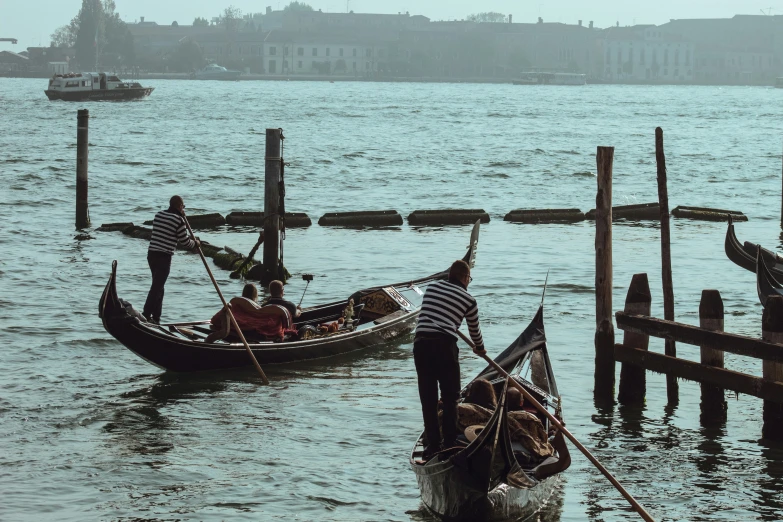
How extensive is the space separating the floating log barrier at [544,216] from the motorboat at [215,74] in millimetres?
120239

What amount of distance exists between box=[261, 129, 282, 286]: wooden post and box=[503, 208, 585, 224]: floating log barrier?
28.2 feet

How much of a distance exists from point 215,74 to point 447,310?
13638 cm

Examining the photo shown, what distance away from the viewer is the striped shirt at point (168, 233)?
10.6 m

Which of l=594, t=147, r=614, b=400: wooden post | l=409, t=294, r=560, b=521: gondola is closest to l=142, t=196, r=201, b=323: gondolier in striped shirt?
l=594, t=147, r=614, b=400: wooden post

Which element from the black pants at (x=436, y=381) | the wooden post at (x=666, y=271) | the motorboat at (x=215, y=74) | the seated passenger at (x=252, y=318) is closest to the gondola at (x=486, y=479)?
the black pants at (x=436, y=381)

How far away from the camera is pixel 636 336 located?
8.41 m

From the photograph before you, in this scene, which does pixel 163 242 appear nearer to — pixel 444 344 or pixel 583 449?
pixel 444 344

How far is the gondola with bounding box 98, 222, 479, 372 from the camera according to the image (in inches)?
372

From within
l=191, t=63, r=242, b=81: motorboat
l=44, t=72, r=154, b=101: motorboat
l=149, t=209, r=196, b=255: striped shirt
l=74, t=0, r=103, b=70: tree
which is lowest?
l=149, t=209, r=196, b=255: striped shirt

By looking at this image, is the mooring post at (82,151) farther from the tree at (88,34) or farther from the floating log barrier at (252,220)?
the tree at (88,34)

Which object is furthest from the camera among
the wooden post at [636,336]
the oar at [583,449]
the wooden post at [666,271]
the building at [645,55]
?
the building at [645,55]

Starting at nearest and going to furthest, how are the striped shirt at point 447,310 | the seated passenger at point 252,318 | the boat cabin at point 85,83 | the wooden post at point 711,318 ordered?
the striped shirt at point 447,310, the wooden post at point 711,318, the seated passenger at point 252,318, the boat cabin at point 85,83

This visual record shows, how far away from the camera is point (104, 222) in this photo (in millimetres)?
21266

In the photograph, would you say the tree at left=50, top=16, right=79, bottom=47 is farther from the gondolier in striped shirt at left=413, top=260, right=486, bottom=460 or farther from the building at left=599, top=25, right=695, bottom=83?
the gondolier in striped shirt at left=413, top=260, right=486, bottom=460
